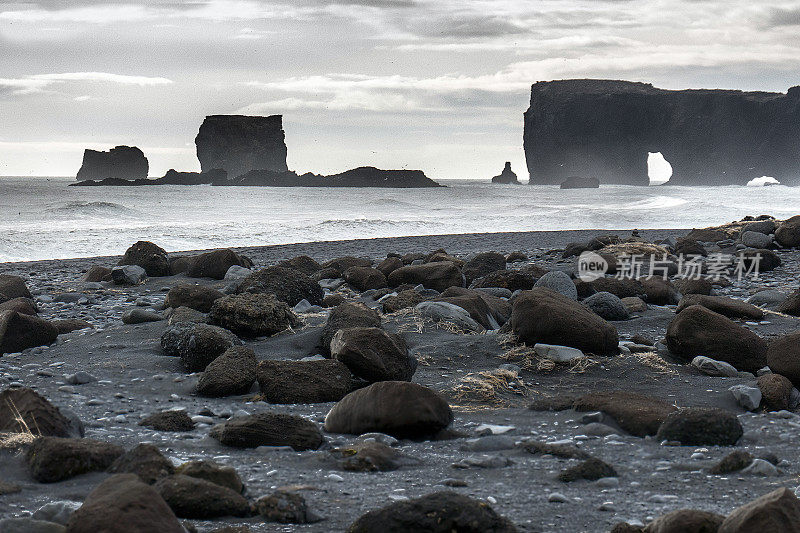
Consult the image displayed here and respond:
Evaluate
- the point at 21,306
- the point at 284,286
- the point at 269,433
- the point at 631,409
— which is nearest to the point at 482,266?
the point at 284,286

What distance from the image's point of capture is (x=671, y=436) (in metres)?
3.62

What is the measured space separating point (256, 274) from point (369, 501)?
458 centimetres

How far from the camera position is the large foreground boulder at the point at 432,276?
8.27 m

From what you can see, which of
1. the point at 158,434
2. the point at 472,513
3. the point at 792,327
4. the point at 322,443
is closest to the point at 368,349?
the point at 322,443

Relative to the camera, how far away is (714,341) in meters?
5.24

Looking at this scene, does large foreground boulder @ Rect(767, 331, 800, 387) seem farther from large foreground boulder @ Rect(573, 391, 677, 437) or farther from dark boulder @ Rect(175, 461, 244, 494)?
dark boulder @ Rect(175, 461, 244, 494)

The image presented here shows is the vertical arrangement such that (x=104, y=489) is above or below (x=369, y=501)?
above

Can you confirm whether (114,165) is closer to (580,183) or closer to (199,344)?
(580,183)

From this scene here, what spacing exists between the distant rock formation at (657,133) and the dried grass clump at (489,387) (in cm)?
9210

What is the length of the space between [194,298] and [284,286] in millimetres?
825

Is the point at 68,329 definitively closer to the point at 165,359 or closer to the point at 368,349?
the point at 165,359

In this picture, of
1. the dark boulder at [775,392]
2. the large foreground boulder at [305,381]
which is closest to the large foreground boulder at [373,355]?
the large foreground boulder at [305,381]

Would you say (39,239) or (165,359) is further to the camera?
(39,239)

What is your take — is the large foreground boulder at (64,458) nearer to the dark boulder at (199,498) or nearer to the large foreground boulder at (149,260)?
the dark boulder at (199,498)
